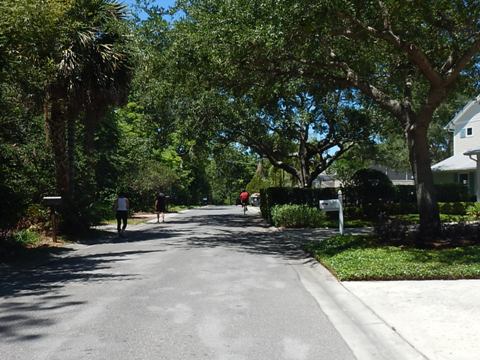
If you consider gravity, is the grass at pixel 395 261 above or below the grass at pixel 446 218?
below

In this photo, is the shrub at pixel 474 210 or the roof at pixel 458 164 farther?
the roof at pixel 458 164

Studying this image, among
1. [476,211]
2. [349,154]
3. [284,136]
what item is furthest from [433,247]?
[349,154]

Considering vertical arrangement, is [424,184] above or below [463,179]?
below

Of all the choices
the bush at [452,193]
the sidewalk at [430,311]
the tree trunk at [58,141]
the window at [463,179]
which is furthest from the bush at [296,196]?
the sidewalk at [430,311]

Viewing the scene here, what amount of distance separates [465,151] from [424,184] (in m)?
20.1

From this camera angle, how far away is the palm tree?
17.6 metres

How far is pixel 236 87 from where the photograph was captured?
685 inches

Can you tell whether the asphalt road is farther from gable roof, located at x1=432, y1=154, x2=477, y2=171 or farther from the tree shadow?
gable roof, located at x1=432, y1=154, x2=477, y2=171

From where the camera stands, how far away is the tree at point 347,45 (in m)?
12.6

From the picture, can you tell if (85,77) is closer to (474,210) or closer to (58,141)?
(58,141)

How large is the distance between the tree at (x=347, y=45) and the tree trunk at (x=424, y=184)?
26 mm

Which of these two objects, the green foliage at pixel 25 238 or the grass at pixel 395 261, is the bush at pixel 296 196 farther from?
the grass at pixel 395 261

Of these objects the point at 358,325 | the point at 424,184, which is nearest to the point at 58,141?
the point at 424,184

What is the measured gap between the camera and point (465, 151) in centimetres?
3262
